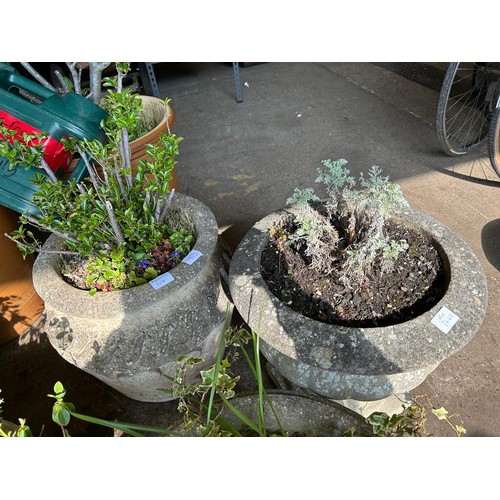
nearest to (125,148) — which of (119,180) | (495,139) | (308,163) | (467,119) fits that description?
(119,180)

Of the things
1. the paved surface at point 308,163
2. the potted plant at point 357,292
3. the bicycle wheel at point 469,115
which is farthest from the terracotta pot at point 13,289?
the bicycle wheel at point 469,115

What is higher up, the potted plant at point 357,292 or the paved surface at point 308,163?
the potted plant at point 357,292

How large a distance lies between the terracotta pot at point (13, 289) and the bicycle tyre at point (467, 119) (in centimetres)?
272

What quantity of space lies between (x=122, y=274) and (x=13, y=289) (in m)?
0.94

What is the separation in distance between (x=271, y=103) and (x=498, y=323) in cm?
289

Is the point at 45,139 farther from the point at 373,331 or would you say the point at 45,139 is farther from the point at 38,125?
the point at 373,331

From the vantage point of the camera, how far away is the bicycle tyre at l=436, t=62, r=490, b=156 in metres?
2.94

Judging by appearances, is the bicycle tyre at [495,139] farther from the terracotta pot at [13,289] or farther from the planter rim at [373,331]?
the terracotta pot at [13,289]

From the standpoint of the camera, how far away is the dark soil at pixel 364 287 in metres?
1.31

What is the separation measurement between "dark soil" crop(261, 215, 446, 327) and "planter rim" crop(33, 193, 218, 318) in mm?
240

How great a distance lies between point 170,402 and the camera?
1825 mm

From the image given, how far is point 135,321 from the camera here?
1.37m

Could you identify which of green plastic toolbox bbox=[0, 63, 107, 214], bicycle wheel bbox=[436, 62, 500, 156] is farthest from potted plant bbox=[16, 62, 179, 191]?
bicycle wheel bbox=[436, 62, 500, 156]

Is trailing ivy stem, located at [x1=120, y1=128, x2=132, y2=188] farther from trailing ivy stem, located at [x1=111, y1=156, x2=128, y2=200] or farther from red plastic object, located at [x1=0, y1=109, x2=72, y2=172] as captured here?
red plastic object, located at [x1=0, y1=109, x2=72, y2=172]
